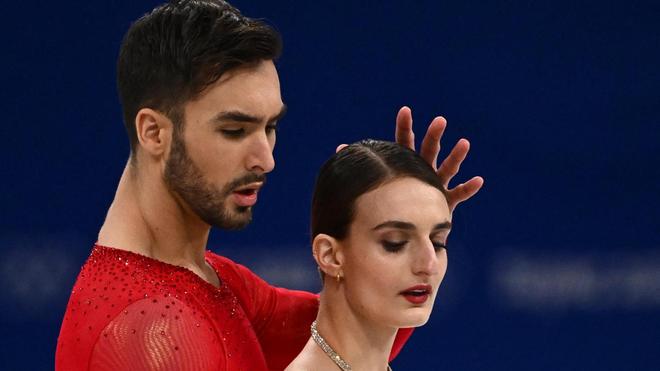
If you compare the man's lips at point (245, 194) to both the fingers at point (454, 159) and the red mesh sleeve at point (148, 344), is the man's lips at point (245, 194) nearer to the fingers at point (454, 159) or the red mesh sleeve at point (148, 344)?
the red mesh sleeve at point (148, 344)

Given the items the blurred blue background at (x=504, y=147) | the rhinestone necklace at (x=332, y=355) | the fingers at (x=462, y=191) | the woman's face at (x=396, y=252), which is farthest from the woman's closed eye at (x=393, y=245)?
the blurred blue background at (x=504, y=147)

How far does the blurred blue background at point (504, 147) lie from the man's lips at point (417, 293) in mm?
1219

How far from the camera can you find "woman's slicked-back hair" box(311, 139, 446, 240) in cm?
173

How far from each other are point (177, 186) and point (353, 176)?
292mm

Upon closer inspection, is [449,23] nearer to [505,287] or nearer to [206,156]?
[505,287]

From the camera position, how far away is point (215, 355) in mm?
1608

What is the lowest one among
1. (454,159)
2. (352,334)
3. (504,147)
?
(352,334)

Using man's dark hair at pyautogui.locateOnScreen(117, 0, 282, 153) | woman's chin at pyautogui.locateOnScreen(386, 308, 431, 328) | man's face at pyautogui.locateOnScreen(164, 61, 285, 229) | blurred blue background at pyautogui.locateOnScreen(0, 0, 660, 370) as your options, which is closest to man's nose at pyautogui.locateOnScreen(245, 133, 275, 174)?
man's face at pyautogui.locateOnScreen(164, 61, 285, 229)

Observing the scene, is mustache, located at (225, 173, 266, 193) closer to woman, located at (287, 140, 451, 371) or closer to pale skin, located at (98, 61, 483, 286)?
pale skin, located at (98, 61, 483, 286)

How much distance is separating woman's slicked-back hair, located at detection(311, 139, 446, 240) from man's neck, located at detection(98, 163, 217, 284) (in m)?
0.22

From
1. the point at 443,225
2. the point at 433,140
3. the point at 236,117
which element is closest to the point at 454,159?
the point at 433,140

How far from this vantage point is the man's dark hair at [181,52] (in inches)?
63.6

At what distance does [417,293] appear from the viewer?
1.70 meters

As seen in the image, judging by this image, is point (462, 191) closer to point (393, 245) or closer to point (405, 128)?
point (405, 128)
